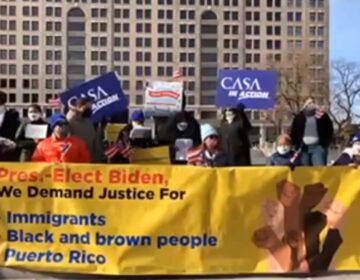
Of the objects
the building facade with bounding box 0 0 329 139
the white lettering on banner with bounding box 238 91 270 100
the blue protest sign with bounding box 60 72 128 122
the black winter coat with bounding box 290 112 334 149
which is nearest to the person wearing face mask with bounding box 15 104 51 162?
the blue protest sign with bounding box 60 72 128 122

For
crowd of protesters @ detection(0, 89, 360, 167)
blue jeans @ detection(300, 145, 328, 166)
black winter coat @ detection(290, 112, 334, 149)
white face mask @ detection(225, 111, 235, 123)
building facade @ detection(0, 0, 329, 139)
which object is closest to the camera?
crowd of protesters @ detection(0, 89, 360, 167)

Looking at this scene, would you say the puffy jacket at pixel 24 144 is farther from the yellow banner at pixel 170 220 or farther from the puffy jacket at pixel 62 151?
the yellow banner at pixel 170 220

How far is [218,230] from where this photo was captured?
8.34 metres

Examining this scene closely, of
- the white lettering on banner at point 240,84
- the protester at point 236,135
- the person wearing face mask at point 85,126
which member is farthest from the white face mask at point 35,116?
the white lettering on banner at point 240,84

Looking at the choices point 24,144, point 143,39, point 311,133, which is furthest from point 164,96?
point 143,39

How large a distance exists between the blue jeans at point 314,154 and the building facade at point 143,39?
138422mm

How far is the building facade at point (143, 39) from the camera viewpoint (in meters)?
152

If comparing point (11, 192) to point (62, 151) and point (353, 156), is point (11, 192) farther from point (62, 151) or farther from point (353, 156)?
Result: point (353, 156)

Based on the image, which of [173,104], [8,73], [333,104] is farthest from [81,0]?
[173,104]

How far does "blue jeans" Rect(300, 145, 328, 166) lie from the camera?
11.9m

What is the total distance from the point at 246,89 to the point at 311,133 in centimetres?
115

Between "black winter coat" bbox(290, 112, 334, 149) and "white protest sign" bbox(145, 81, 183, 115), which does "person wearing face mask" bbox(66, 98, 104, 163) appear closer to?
"white protest sign" bbox(145, 81, 183, 115)

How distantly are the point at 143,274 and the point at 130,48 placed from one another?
487 ft

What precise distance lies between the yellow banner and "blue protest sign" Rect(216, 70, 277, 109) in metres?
3.73
